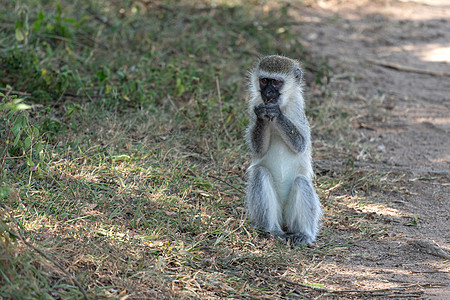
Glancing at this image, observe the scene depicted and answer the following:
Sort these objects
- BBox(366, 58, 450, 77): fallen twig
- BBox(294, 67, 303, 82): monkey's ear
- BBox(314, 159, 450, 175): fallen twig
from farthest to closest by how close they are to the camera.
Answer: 1. BBox(366, 58, 450, 77): fallen twig
2. BBox(314, 159, 450, 175): fallen twig
3. BBox(294, 67, 303, 82): monkey's ear

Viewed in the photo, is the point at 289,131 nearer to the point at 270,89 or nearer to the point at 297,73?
the point at 270,89

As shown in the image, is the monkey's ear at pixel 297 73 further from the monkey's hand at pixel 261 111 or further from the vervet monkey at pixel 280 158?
the monkey's hand at pixel 261 111

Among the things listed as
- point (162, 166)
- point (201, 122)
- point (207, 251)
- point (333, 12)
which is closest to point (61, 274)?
point (207, 251)

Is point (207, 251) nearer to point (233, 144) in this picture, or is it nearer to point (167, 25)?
point (233, 144)

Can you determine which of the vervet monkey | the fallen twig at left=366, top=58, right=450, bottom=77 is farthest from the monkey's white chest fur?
the fallen twig at left=366, top=58, right=450, bottom=77

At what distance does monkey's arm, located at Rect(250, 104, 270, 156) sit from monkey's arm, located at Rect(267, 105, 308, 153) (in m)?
0.10

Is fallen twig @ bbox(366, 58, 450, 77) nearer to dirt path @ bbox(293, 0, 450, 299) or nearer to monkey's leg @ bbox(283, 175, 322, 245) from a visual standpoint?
dirt path @ bbox(293, 0, 450, 299)

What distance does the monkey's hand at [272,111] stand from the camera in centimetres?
444

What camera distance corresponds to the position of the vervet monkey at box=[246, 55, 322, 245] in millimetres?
4543

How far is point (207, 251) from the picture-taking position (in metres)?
4.07

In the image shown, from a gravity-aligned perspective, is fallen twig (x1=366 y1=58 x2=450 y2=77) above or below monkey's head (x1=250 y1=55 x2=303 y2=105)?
below

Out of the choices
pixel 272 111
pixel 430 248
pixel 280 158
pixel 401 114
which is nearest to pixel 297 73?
pixel 272 111

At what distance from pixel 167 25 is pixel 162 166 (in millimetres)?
4271

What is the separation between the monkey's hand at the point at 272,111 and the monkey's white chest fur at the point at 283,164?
0.33m
